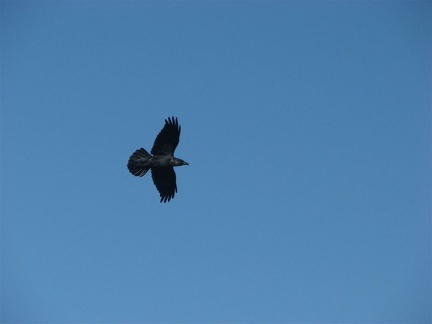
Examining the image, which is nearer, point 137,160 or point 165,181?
point 137,160

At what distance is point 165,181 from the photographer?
4403 centimetres

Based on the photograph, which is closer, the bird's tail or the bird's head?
the bird's tail

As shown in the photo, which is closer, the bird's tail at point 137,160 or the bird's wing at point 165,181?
the bird's tail at point 137,160

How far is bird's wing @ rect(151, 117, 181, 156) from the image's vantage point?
42.5m

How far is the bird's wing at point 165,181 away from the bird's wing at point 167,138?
1.14 m

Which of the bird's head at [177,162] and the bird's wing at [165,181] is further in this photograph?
the bird's wing at [165,181]

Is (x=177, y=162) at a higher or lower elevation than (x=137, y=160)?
higher

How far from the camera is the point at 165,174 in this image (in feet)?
144

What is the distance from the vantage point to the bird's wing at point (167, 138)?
140 ft

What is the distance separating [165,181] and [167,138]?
7.00 ft

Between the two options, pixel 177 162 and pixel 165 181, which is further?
pixel 165 181

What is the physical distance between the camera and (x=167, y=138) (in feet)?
140

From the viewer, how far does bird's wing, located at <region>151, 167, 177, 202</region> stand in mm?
43812

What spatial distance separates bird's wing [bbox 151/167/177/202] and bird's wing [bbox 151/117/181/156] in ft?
3.74
